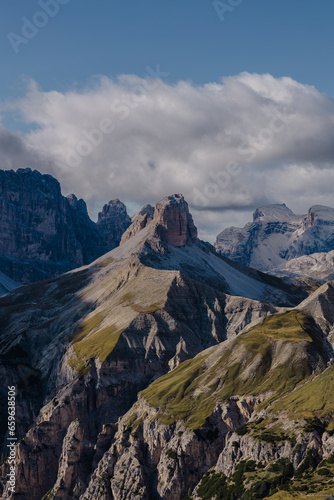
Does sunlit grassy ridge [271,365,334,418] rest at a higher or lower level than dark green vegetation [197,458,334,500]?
higher

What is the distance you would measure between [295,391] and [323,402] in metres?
25.1

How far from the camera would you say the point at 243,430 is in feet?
596

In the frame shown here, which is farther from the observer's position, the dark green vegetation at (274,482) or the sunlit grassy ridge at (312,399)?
the sunlit grassy ridge at (312,399)

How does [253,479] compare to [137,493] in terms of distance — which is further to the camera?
[137,493]

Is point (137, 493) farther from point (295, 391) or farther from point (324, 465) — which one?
point (324, 465)

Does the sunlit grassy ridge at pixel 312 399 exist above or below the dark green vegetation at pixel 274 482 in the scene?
above

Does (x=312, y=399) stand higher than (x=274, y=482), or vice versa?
(x=312, y=399)

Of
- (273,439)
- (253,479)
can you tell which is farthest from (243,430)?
(253,479)

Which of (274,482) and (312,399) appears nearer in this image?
(274,482)

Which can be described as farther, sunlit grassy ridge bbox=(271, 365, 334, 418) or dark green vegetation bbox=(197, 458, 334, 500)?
sunlit grassy ridge bbox=(271, 365, 334, 418)

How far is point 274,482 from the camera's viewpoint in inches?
5792

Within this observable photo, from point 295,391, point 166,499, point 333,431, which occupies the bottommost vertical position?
point 166,499

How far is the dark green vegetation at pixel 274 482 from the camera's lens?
134625 millimetres

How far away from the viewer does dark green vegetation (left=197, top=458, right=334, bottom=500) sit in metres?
135
